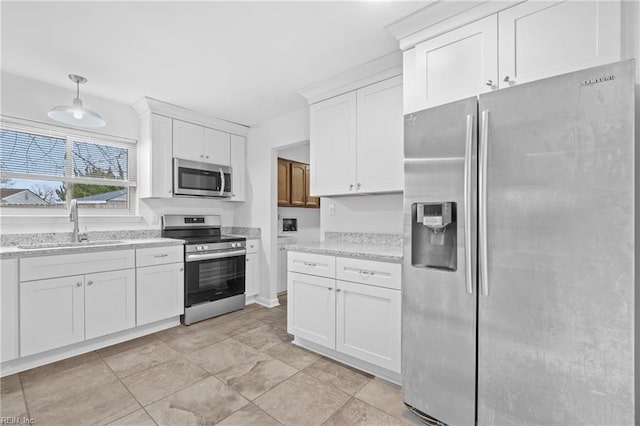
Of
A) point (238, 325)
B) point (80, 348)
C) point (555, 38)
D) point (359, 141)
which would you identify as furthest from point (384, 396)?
point (80, 348)

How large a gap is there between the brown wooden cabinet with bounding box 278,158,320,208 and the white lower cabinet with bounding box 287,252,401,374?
1988 mm

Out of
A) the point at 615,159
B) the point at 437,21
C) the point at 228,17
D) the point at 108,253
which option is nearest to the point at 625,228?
the point at 615,159

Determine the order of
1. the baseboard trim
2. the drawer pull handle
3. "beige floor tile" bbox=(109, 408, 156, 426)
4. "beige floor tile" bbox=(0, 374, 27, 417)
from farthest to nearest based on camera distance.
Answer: the baseboard trim
the drawer pull handle
"beige floor tile" bbox=(0, 374, 27, 417)
"beige floor tile" bbox=(109, 408, 156, 426)

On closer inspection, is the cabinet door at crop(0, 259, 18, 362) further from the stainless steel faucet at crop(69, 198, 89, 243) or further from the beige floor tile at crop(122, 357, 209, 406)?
the beige floor tile at crop(122, 357, 209, 406)

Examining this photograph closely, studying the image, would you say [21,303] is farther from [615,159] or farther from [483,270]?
[615,159]

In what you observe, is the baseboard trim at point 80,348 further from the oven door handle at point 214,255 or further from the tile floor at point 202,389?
the oven door handle at point 214,255

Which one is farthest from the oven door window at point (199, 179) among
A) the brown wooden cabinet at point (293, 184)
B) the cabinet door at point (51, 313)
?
the cabinet door at point (51, 313)

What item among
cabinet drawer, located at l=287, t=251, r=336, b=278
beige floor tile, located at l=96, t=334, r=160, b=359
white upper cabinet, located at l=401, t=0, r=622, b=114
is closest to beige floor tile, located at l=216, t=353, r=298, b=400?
cabinet drawer, located at l=287, t=251, r=336, b=278

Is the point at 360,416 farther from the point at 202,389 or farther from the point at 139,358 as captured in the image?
the point at 139,358

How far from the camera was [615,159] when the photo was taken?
1192 millimetres

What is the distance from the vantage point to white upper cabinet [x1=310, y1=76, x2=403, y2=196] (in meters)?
2.42

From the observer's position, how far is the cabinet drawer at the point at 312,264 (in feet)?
7.90

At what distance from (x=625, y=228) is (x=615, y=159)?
27 centimetres

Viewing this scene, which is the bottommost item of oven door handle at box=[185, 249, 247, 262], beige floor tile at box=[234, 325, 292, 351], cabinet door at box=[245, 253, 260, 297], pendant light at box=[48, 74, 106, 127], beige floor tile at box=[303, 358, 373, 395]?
beige floor tile at box=[234, 325, 292, 351]
